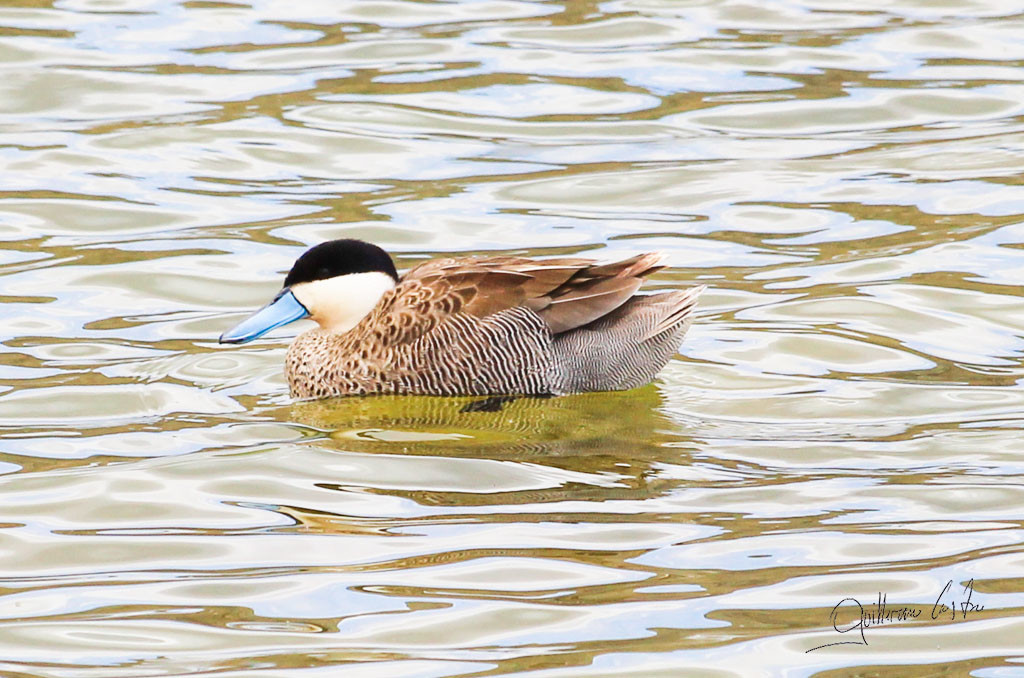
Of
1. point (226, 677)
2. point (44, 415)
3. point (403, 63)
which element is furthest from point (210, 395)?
point (403, 63)

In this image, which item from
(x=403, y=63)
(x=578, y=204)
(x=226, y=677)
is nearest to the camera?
(x=226, y=677)

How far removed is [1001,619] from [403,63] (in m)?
10.1

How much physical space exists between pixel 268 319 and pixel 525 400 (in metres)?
1.37

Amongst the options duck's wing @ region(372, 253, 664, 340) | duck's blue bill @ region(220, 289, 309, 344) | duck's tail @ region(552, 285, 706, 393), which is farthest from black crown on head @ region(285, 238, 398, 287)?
duck's tail @ region(552, 285, 706, 393)

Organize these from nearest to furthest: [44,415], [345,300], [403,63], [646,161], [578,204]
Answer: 1. [44,415]
2. [345,300]
3. [578,204]
4. [646,161]
5. [403,63]

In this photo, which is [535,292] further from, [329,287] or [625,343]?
[329,287]

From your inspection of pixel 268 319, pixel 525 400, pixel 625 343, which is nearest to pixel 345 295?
pixel 268 319

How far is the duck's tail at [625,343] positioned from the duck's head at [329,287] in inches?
39.8

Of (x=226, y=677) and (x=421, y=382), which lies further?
(x=421, y=382)

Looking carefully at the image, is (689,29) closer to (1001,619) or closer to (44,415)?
(44,415)

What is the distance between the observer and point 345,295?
9148mm

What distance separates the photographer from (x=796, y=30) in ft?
51.1
